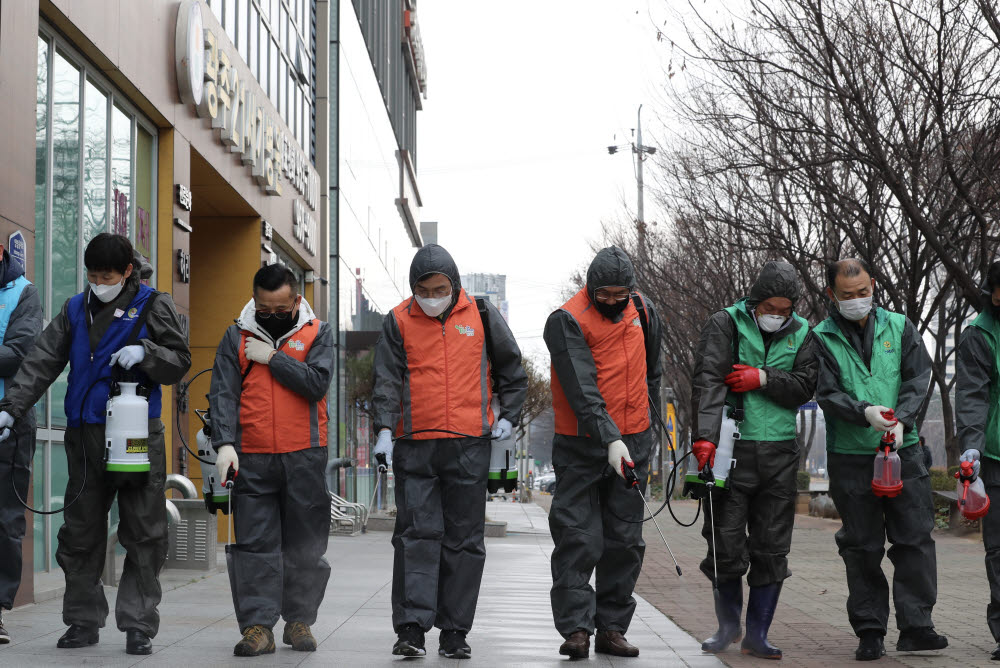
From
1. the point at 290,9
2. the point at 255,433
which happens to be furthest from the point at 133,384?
the point at 290,9

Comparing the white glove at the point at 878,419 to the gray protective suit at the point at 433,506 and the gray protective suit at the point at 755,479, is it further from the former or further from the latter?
the gray protective suit at the point at 433,506

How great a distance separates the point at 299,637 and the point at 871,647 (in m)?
2.72

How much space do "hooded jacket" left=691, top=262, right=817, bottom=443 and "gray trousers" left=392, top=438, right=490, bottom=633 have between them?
110 cm

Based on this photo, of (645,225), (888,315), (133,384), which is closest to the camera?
(133,384)

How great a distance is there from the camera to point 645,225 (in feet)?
96.5

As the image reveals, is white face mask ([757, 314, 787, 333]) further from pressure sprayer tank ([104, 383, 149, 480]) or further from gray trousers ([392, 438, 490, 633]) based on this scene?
pressure sprayer tank ([104, 383, 149, 480])

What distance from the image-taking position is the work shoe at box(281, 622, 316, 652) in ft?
20.6

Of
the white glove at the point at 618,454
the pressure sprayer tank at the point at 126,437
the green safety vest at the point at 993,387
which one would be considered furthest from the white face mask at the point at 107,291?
the green safety vest at the point at 993,387

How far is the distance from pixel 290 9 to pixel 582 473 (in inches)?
635

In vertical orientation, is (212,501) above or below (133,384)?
below

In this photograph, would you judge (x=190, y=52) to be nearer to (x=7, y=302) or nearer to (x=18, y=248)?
(x=18, y=248)

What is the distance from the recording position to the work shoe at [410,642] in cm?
594

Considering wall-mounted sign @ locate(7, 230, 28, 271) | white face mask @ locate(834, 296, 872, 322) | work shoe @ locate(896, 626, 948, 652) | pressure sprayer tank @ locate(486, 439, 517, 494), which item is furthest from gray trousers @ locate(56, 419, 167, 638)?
work shoe @ locate(896, 626, 948, 652)

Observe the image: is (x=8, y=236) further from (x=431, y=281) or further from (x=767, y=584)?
(x=767, y=584)
